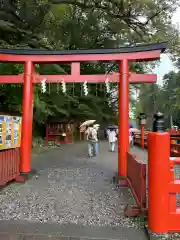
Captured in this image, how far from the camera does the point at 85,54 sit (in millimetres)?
7793

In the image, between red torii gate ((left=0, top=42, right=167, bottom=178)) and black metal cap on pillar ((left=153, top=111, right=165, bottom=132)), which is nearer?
black metal cap on pillar ((left=153, top=111, right=165, bottom=132))

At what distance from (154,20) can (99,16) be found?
545 centimetres

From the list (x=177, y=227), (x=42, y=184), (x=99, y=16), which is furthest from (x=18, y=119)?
(x=99, y=16)

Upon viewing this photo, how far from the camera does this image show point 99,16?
2030cm

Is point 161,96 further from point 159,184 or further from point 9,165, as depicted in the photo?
point 159,184

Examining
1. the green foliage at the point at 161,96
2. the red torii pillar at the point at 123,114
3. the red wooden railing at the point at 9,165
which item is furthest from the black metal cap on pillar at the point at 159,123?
the green foliage at the point at 161,96

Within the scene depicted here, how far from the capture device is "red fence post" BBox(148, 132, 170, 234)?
12.3ft

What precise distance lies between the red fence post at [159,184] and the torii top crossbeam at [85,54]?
169 inches

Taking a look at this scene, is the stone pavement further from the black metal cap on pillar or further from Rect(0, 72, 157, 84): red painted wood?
Rect(0, 72, 157, 84): red painted wood

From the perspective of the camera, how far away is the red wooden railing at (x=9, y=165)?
6.35 m

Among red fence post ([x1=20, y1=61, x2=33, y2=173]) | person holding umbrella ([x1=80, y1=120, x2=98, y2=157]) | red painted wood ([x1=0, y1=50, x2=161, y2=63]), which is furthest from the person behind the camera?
person holding umbrella ([x1=80, y1=120, x2=98, y2=157])

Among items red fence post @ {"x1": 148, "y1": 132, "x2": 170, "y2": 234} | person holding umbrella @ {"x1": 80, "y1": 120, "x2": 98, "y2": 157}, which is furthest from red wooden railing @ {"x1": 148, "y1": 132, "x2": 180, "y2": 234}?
person holding umbrella @ {"x1": 80, "y1": 120, "x2": 98, "y2": 157}

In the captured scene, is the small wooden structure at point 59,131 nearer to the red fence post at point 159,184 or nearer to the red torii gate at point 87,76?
the red torii gate at point 87,76

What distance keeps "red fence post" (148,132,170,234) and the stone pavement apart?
384 millimetres
